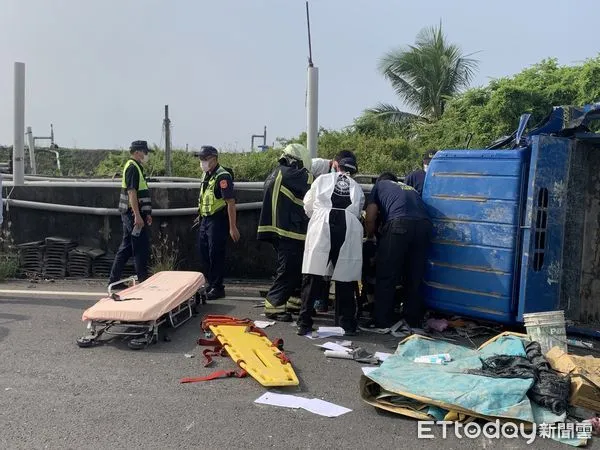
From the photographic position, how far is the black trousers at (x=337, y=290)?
5.74 m

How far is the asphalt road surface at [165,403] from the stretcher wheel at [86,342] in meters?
0.05

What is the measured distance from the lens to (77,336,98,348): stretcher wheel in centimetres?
520

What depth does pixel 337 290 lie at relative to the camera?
19.2 feet

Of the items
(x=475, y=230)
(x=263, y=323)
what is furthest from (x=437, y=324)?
(x=263, y=323)

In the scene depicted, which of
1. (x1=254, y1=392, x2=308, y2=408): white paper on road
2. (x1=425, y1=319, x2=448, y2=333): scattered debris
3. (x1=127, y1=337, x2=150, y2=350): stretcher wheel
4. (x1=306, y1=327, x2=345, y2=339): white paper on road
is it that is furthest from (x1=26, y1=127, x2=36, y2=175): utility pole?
(x1=254, y1=392, x2=308, y2=408): white paper on road

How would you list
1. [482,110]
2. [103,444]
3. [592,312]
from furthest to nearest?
[482,110]
[592,312]
[103,444]

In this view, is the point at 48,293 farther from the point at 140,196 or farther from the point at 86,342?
the point at 86,342

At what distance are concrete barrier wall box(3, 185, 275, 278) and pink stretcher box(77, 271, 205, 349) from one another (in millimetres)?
1982

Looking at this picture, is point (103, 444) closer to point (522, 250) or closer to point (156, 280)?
point (156, 280)

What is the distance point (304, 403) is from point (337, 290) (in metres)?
1.91

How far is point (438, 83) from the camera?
24938mm

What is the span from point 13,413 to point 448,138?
18.3 meters

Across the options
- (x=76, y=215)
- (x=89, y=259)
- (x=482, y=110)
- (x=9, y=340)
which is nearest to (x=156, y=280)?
(x=9, y=340)

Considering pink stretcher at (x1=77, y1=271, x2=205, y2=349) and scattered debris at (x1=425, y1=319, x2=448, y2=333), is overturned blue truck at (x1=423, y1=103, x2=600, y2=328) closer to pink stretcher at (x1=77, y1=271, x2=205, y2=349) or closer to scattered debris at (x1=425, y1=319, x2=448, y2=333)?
scattered debris at (x1=425, y1=319, x2=448, y2=333)
